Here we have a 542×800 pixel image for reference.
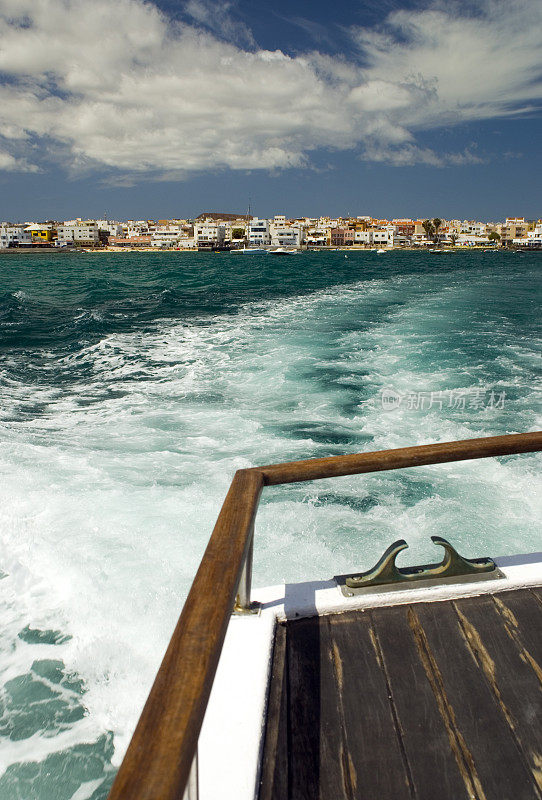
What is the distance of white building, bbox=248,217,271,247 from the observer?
124 m

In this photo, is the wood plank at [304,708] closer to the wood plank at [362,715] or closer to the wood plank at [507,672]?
the wood plank at [362,715]

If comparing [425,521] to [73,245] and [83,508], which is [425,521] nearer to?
[83,508]

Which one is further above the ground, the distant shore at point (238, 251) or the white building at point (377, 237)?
the white building at point (377, 237)

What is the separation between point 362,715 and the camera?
66.3 inches

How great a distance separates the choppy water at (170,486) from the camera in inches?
116

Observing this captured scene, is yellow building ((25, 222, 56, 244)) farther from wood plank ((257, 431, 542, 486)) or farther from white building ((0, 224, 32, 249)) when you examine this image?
wood plank ((257, 431, 542, 486))

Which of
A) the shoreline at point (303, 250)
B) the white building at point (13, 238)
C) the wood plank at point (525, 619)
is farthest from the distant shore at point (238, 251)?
the wood plank at point (525, 619)

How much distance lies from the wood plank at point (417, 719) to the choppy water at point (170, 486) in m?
1.67

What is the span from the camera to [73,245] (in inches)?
4968

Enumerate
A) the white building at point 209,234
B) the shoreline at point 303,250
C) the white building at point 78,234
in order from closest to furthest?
the shoreline at point 303,250, the white building at point 78,234, the white building at point 209,234

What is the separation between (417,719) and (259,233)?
13185cm

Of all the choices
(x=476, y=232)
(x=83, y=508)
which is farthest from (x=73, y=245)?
(x=83, y=508)

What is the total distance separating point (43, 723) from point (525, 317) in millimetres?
20155

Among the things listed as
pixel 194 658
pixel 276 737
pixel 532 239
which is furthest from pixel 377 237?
pixel 194 658
